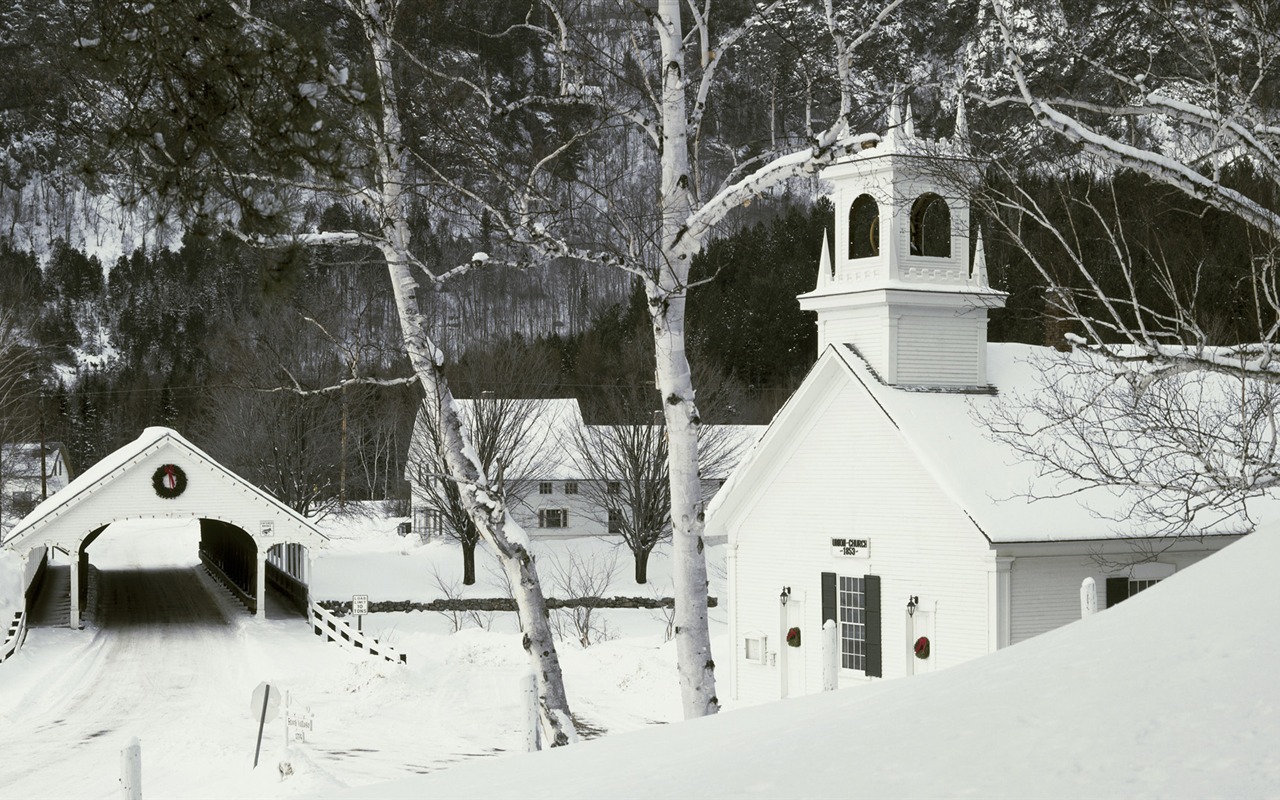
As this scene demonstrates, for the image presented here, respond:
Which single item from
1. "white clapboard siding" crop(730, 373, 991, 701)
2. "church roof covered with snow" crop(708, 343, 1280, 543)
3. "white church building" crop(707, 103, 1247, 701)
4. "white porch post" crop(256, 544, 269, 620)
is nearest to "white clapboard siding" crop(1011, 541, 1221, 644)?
"white church building" crop(707, 103, 1247, 701)

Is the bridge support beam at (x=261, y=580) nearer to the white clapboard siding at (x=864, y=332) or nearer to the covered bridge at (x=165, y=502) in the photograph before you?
the covered bridge at (x=165, y=502)

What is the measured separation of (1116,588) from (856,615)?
13.5 ft

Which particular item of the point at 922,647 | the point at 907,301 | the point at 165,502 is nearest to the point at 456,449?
the point at 922,647

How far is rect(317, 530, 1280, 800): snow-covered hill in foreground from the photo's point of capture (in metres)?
4.25

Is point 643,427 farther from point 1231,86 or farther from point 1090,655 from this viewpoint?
point 1090,655

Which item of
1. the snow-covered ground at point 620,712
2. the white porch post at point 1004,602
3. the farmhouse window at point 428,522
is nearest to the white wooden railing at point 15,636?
the snow-covered ground at point 620,712

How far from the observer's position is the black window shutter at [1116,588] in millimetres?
21281

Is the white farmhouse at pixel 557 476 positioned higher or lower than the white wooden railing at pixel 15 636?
higher

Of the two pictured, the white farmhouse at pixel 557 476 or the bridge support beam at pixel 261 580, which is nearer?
the bridge support beam at pixel 261 580

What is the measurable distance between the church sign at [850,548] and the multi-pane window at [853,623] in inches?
15.5

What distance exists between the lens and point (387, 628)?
4041 centimetres

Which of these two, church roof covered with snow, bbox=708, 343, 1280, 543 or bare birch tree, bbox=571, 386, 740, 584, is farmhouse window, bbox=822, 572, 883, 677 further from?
bare birch tree, bbox=571, 386, 740, 584

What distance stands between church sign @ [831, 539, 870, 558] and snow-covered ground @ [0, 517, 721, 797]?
391 cm

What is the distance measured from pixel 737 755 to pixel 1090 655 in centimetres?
140
